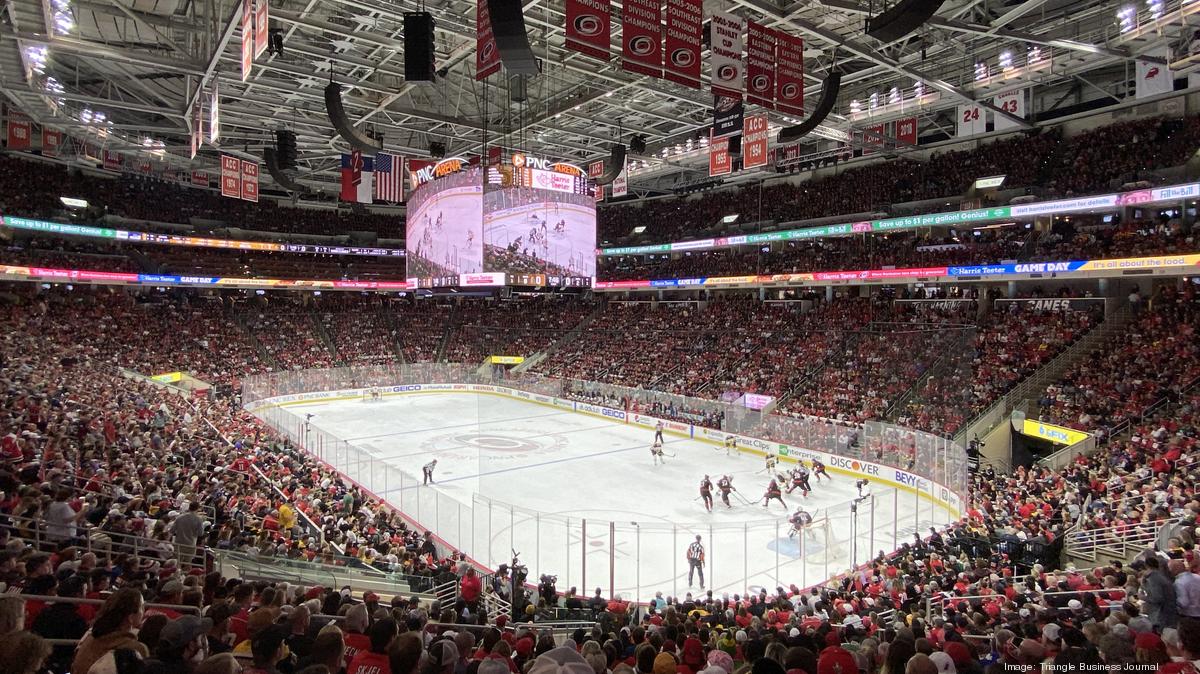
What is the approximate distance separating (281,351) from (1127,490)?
42.6 m

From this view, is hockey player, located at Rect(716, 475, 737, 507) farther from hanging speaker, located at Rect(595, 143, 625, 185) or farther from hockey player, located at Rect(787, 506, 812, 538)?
hanging speaker, located at Rect(595, 143, 625, 185)

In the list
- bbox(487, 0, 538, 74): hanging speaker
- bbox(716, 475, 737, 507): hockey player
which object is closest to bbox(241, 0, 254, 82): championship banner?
bbox(487, 0, 538, 74): hanging speaker

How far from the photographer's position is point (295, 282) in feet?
152

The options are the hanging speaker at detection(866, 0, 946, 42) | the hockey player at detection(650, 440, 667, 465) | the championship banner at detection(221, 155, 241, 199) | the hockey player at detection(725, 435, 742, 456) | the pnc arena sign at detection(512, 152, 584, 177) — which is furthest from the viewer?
the hockey player at detection(725, 435, 742, 456)

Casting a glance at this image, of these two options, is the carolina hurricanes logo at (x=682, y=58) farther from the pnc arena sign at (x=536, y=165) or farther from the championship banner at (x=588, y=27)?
the pnc arena sign at (x=536, y=165)

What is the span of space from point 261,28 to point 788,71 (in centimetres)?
1002

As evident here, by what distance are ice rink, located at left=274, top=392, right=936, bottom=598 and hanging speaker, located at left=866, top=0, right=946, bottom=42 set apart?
27.8 feet

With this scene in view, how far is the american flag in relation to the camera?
25.3 meters

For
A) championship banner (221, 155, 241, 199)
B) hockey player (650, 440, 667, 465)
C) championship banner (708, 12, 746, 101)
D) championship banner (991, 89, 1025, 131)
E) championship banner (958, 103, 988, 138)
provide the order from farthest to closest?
1. championship banner (958, 103, 988, 138)
2. championship banner (991, 89, 1025, 131)
3. championship banner (221, 155, 241, 199)
4. hockey player (650, 440, 667, 465)
5. championship banner (708, 12, 746, 101)

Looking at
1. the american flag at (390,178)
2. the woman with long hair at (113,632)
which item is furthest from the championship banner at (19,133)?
the woman with long hair at (113,632)

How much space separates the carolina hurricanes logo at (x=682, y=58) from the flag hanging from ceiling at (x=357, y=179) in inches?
676

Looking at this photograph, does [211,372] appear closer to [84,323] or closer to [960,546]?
[84,323]

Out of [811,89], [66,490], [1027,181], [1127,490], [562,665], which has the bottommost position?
[1127,490]

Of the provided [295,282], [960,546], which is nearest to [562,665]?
[960,546]
